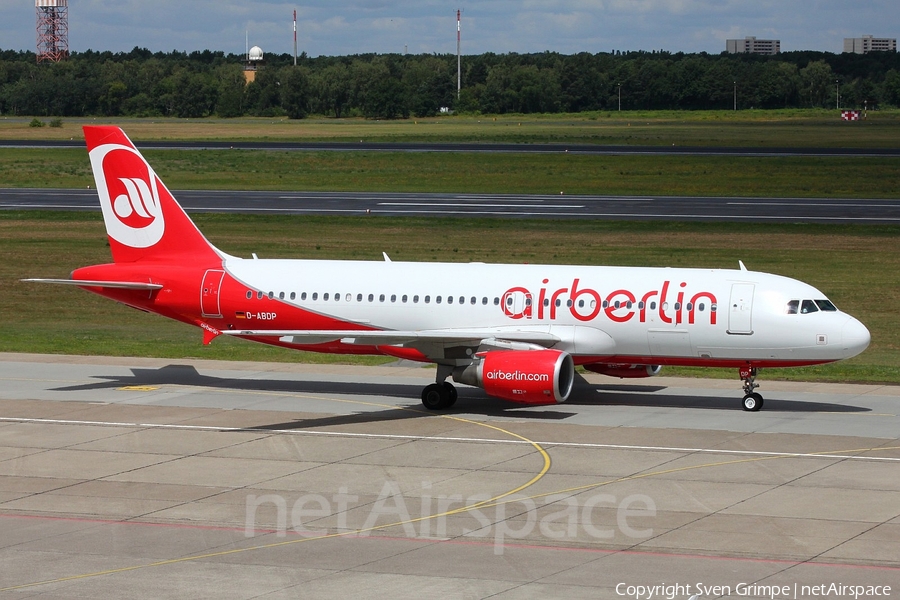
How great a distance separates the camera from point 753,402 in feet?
114

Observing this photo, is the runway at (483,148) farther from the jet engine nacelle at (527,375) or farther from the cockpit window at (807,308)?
the jet engine nacelle at (527,375)

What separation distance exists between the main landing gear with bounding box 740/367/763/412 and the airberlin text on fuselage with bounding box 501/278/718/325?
79.0 inches

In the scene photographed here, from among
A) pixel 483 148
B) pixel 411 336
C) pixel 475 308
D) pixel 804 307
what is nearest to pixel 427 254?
pixel 475 308

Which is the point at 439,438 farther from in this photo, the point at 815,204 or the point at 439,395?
the point at 815,204

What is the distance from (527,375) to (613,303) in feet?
12.0

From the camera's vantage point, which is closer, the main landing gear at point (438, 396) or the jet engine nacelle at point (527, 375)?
the jet engine nacelle at point (527, 375)

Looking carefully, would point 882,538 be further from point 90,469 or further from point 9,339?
point 9,339

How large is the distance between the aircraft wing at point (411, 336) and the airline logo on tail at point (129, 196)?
6.04 metres

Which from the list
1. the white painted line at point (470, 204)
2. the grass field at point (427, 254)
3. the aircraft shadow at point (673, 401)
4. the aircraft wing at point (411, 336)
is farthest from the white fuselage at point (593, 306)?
the white painted line at point (470, 204)

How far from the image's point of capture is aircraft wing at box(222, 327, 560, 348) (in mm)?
34281

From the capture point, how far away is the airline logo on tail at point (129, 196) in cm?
3906

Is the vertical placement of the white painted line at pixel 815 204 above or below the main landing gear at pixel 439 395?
above

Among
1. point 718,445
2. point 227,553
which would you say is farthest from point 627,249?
point 227,553

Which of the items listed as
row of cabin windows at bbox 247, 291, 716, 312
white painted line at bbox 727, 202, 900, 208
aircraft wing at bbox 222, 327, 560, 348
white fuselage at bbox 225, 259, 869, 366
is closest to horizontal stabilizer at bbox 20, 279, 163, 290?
white fuselage at bbox 225, 259, 869, 366
